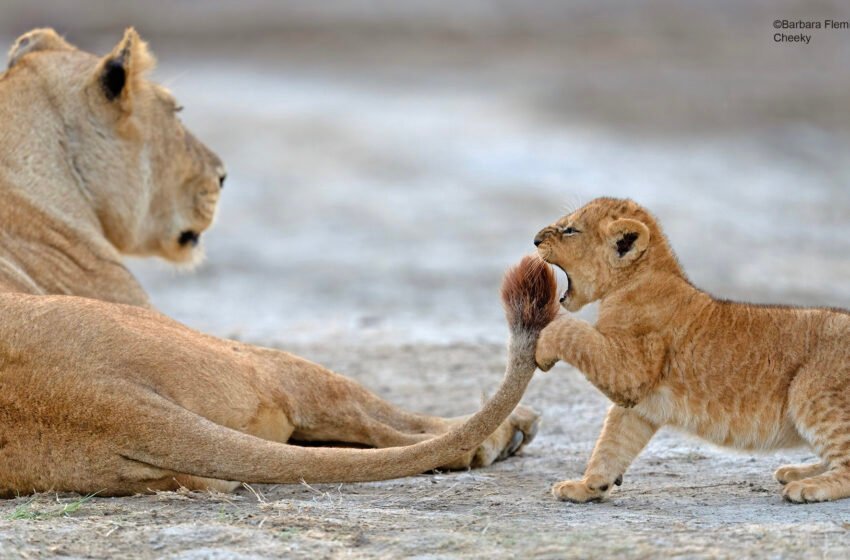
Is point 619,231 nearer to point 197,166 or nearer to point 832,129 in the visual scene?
point 197,166

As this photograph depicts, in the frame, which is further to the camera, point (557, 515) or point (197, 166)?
point (197, 166)

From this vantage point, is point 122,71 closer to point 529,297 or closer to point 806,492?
point 529,297

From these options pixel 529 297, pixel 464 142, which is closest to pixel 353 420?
pixel 529 297

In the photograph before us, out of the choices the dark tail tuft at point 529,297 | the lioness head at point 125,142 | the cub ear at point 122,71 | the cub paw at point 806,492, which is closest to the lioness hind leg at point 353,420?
the dark tail tuft at point 529,297

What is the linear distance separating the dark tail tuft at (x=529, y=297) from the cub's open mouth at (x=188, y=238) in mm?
2405

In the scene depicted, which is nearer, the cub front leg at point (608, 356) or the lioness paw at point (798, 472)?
the cub front leg at point (608, 356)

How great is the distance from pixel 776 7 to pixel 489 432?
15841 mm

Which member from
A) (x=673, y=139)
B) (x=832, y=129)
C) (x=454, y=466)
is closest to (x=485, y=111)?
(x=673, y=139)

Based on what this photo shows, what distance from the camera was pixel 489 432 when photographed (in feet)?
15.1

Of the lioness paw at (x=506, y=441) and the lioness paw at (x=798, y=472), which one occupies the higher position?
the lioness paw at (x=506, y=441)

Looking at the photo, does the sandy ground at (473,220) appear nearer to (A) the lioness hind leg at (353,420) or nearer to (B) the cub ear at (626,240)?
(A) the lioness hind leg at (353,420)

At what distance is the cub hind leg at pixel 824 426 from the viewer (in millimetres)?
4434

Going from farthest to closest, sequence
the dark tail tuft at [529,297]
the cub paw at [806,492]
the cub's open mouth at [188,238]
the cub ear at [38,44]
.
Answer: the cub's open mouth at [188,238]
the cub ear at [38,44]
the dark tail tuft at [529,297]
the cub paw at [806,492]

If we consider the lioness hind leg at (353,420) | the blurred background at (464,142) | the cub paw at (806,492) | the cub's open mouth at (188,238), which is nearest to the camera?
the cub paw at (806,492)
